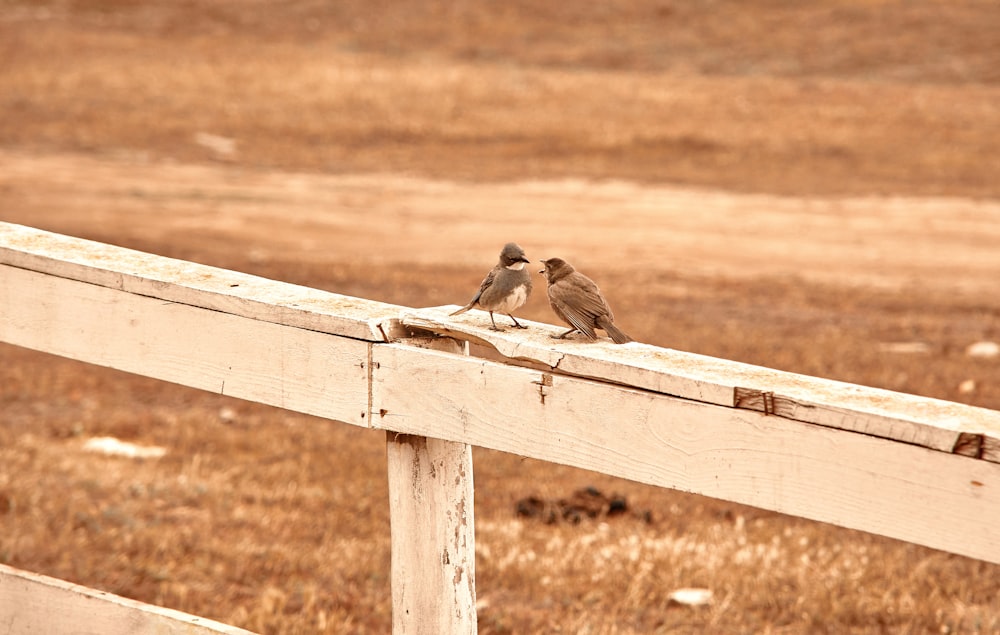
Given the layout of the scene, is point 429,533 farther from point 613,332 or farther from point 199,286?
point 199,286

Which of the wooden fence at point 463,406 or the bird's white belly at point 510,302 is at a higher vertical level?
the bird's white belly at point 510,302

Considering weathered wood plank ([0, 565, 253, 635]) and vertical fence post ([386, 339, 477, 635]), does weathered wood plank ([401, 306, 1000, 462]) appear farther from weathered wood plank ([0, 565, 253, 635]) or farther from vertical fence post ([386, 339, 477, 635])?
weathered wood plank ([0, 565, 253, 635])

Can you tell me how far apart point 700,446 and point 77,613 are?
177 centimetres

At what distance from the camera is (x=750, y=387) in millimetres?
2393

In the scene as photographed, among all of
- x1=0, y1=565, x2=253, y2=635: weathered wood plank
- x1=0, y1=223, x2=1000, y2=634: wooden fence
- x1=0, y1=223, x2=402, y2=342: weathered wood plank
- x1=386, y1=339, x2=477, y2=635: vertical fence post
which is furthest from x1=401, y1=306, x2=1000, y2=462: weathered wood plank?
x1=0, y1=565, x2=253, y2=635: weathered wood plank

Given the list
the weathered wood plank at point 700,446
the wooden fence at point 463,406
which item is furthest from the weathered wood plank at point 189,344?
the weathered wood plank at point 700,446

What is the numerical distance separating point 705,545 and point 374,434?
3.01m

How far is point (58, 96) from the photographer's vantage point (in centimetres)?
2658

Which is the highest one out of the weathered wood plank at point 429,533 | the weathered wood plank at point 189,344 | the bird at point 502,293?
the bird at point 502,293

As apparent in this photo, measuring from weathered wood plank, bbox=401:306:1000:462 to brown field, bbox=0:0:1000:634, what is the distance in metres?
1.92

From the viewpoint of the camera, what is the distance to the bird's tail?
2.89 meters

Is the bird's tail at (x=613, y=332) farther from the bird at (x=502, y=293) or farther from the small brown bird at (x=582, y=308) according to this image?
the bird at (x=502, y=293)

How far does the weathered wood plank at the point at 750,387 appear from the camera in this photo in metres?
2.19

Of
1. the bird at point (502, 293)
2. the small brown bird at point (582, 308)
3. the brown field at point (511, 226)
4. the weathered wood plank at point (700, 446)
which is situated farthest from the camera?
the brown field at point (511, 226)
